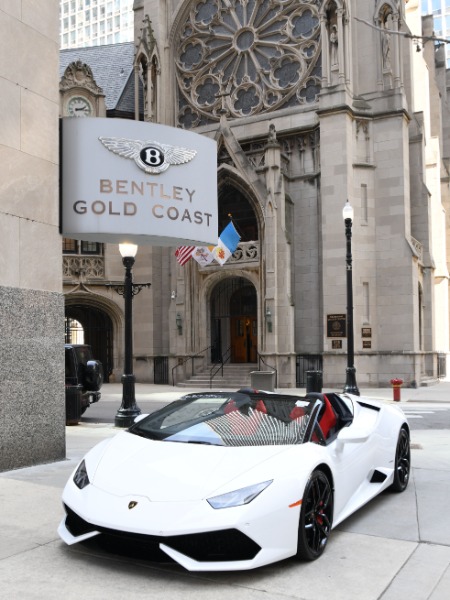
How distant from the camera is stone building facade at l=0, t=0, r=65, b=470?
8328mm

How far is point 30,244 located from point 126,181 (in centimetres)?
171

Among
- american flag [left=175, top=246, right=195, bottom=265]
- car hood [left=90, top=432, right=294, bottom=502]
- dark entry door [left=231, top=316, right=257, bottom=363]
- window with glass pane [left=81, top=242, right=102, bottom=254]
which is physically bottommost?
car hood [left=90, top=432, right=294, bottom=502]

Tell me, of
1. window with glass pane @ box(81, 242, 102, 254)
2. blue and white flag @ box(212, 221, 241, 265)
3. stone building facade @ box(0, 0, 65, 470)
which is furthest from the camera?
window with glass pane @ box(81, 242, 102, 254)

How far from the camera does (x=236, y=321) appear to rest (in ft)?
104

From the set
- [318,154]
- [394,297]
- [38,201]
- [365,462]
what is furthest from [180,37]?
[365,462]

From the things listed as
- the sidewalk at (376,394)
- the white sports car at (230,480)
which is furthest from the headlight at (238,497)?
the sidewalk at (376,394)

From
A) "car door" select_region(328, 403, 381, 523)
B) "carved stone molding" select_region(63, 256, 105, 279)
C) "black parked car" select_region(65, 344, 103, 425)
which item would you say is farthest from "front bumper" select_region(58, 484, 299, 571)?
"carved stone molding" select_region(63, 256, 105, 279)

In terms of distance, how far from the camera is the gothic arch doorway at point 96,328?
3338 cm

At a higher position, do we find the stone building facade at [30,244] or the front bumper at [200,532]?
the stone building facade at [30,244]

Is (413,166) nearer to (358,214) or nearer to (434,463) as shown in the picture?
(358,214)

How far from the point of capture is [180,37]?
3356cm

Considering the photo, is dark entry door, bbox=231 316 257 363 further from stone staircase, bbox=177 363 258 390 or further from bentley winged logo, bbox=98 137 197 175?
bentley winged logo, bbox=98 137 197 175

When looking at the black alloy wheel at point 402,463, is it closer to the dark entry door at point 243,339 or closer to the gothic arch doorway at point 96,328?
the dark entry door at point 243,339

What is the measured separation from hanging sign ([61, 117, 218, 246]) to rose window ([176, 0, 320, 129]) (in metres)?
21.3
